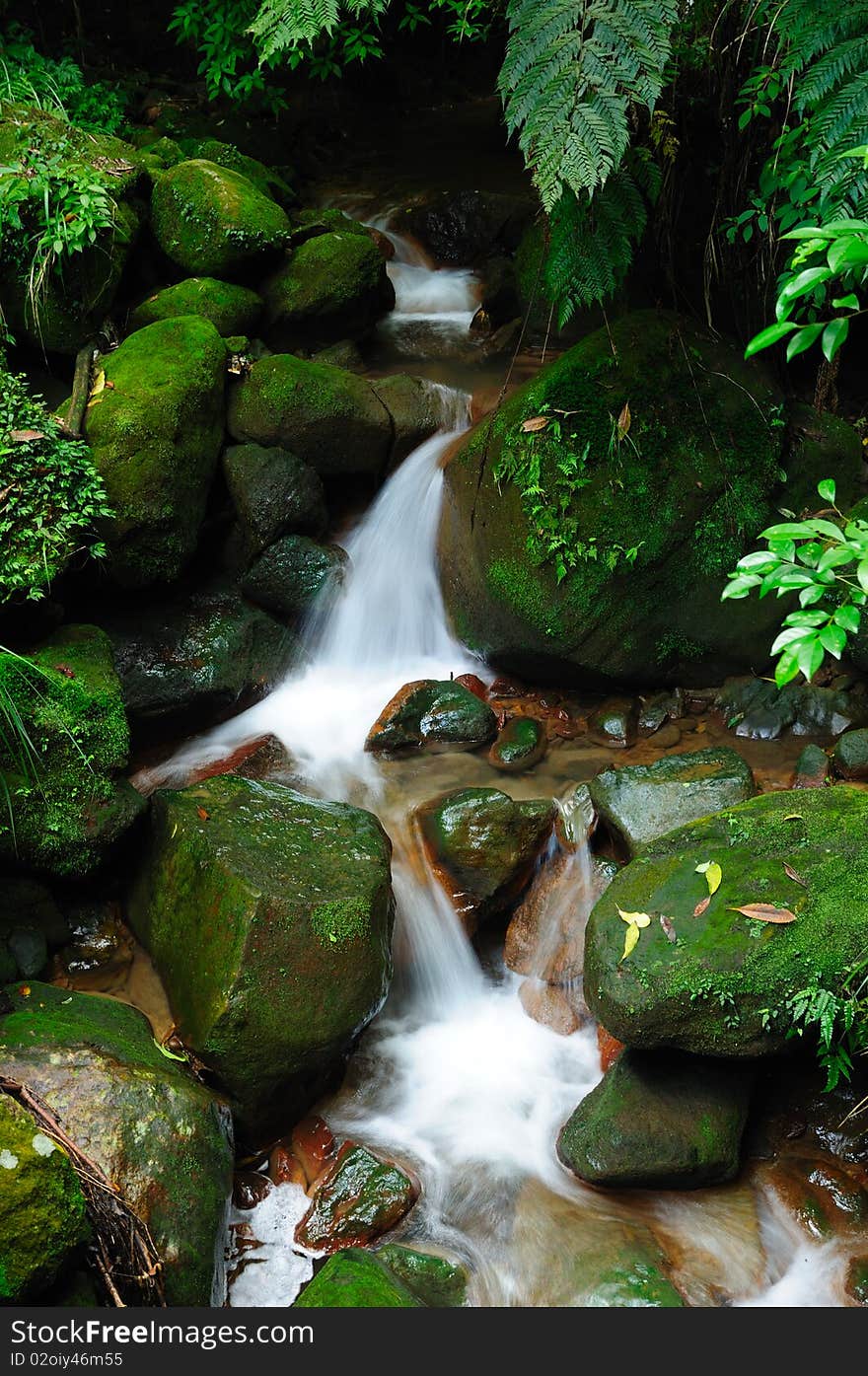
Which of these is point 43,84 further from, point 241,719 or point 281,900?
point 281,900

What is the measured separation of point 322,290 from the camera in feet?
24.1

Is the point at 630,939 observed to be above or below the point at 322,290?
below

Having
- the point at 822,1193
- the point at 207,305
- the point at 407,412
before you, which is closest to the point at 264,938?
the point at 822,1193

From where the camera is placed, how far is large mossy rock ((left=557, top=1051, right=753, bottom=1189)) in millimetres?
3842

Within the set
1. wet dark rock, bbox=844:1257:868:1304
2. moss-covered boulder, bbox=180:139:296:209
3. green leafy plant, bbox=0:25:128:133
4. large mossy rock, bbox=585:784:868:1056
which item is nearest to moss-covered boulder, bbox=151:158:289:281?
moss-covered boulder, bbox=180:139:296:209

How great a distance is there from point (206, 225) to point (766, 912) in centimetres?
581

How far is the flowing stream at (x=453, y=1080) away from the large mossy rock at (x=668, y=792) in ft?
0.83

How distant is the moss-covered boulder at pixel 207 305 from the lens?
675 cm

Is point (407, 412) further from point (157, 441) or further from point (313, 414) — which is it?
point (157, 441)

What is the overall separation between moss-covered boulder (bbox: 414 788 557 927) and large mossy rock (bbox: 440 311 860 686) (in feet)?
3.88

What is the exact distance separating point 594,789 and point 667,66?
3541mm

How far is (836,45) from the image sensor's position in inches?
164

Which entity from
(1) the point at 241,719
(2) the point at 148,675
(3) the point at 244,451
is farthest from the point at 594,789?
(3) the point at 244,451

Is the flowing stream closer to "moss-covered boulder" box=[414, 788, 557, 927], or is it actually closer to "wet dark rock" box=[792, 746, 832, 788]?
"moss-covered boulder" box=[414, 788, 557, 927]
